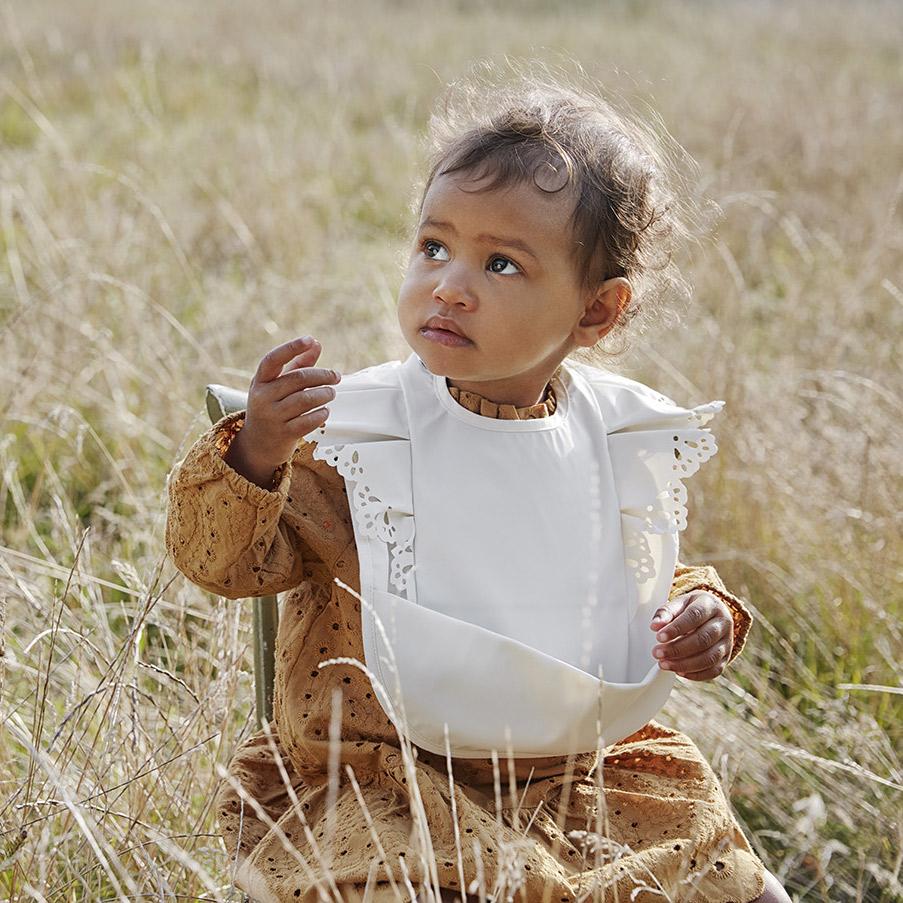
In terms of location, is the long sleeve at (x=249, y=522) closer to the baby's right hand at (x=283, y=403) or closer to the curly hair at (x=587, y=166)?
the baby's right hand at (x=283, y=403)

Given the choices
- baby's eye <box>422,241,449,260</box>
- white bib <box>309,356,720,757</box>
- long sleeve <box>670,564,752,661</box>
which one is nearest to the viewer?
white bib <box>309,356,720,757</box>

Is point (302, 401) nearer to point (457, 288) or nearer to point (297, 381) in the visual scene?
point (297, 381)

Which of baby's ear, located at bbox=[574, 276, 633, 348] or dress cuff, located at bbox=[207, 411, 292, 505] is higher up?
baby's ear, located at bbox=[574, 276, 633, 348]

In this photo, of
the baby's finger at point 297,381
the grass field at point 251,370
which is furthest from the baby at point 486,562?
the grass field at point 251,370

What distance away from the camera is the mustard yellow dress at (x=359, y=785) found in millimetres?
1422

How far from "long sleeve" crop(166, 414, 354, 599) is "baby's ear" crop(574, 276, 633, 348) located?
1.37 feet

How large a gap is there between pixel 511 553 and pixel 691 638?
26 centimetres

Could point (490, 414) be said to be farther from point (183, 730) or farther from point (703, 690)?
point (703, 690)

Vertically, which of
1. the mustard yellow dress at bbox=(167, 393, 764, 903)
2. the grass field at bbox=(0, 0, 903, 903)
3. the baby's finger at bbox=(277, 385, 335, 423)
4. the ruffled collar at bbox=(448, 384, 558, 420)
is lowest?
the grass field at bbox=(0, 0, 903, 903)

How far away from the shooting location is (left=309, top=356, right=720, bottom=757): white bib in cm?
149

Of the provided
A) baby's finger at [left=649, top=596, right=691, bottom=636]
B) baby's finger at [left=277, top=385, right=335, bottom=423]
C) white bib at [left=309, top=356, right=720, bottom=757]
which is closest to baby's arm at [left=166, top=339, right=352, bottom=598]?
baby's finger at [left=277, top=385, right=335, bottom=423]

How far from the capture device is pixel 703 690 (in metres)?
2.59

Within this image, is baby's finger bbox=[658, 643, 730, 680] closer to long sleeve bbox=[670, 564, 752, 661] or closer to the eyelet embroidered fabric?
long sleeve bbox=[670, 564, 752, 661]

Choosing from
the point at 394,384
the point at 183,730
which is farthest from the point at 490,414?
the point at 183,730
